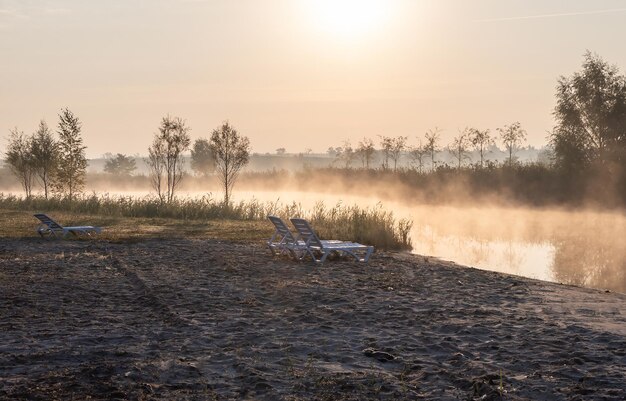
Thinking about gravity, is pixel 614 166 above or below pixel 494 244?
above

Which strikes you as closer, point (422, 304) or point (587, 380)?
point (587, 380)

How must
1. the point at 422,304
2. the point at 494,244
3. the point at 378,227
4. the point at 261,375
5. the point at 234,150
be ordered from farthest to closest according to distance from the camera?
the point at 234,150
the point at 494,244
the point at 378,227
the point at 422,304
the point at 261,375

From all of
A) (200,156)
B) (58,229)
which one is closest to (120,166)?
(200,156)

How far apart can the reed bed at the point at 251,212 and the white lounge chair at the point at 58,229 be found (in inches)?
236

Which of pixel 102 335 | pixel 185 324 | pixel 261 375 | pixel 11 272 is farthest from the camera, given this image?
pixel 11 272

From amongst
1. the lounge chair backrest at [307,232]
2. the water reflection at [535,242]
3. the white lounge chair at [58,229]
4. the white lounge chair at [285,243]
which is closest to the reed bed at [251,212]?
the water reflection at [535,242]

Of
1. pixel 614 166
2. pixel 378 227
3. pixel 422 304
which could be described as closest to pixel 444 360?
pixel 422 304

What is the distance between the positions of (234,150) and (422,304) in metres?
25.6

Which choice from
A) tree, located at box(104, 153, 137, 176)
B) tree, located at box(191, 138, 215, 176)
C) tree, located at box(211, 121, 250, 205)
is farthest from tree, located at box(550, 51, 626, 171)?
tree, located at box(104, 153, 137, 176)

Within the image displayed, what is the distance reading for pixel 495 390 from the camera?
232 inches

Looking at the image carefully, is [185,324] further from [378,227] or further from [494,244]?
[494,244]

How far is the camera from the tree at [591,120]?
35.8 metres

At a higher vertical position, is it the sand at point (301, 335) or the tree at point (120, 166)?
the tree at point (120, 166)

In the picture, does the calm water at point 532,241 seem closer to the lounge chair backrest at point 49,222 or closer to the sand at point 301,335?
the sand at point 301,335
